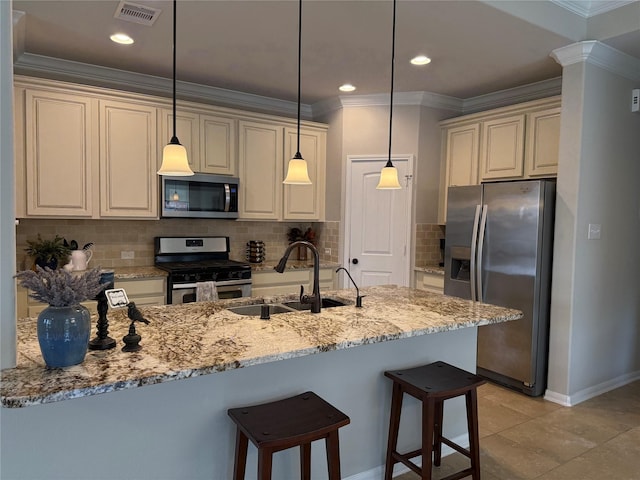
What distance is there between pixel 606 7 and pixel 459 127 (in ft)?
5.37

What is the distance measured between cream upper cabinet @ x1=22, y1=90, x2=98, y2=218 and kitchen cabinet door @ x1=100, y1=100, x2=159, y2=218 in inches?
3.5

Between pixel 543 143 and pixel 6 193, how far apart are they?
3.81 metres

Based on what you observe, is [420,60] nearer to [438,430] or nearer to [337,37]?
[337,37]

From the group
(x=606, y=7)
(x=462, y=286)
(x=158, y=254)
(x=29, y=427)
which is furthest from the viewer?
(x=158, y=254)

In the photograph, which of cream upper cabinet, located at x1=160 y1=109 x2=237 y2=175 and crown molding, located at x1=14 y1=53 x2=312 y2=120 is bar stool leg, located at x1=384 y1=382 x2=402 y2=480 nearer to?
cream upper cabinet, located at x1=160 y1=109 x2=237 y2=175

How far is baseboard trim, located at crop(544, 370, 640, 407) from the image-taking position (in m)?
3.32

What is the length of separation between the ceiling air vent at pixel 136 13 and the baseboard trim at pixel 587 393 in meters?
3.85

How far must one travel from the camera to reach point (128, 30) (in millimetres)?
3014

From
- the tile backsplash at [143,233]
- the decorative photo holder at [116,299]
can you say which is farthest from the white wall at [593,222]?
the decorative photo holder at [116,299]

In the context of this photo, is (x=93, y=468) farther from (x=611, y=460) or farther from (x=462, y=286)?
(x=462, y=286)

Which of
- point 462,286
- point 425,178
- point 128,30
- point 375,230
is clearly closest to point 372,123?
point 425,178

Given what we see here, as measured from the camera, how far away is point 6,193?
4.50ft

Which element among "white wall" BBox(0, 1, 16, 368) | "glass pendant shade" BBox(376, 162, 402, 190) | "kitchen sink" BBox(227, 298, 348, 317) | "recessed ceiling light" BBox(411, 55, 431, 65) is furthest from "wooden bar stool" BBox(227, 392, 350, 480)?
"recessed ceiling light" BBox(411, 55, 431, 65)

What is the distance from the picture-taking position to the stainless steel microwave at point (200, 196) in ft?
13.0
